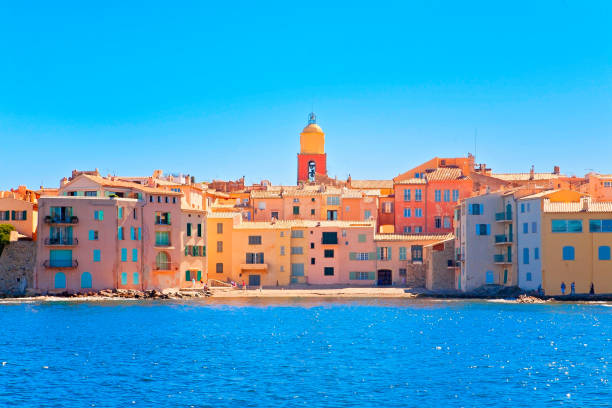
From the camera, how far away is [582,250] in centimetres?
6956

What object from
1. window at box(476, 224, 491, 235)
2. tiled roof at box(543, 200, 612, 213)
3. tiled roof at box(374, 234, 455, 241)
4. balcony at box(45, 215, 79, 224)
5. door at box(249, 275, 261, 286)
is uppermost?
tiled roof at box(543, 200, 612, 213)

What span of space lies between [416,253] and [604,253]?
69.6ft

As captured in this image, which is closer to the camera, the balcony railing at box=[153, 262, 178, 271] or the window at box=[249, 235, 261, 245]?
the balcony railing at box=[153, 262, 178, 271]

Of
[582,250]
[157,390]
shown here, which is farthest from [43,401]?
[582,250]

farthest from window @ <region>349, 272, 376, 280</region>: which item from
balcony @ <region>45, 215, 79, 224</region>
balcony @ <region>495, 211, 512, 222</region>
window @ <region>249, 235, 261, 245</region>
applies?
balcony @ <region>45, 215, 79, 224</region>

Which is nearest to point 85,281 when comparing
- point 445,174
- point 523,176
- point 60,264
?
point 60,264

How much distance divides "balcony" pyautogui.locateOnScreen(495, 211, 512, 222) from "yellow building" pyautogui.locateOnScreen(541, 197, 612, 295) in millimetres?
5550

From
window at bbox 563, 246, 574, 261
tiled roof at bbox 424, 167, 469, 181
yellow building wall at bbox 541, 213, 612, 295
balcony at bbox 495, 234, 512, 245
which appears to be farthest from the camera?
tiled roof at bbox 424, 167, 469, 181

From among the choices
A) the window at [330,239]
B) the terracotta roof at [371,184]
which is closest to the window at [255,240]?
the window at [330,239]

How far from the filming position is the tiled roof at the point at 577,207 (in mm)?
69688

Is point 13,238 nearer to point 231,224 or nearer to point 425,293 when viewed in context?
point 231,224

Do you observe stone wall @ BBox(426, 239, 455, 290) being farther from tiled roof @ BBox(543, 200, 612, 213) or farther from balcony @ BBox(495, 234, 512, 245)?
tiled roof @ BBox(543, 200, 612, 213)

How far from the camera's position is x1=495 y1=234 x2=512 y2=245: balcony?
7530cm

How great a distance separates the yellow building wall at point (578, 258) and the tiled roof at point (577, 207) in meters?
0.38
